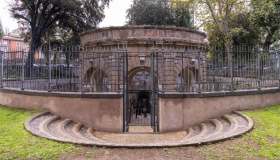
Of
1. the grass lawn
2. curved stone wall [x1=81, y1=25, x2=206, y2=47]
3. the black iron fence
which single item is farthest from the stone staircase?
curved stone wall [x1=81, y1=25, x2=206, y2=47]

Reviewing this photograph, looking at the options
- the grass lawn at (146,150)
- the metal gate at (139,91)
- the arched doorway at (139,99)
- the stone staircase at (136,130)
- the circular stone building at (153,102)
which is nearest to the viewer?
the grass lawn at (146,150)

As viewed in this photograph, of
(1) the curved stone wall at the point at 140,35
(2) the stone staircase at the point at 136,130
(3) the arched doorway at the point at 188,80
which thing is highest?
(1) the curved stone wall at the point at 140,35

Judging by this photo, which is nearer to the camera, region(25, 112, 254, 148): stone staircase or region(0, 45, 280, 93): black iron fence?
region(25, 112, 254, 148): stone staircase

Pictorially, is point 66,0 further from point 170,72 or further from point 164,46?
point 170,72

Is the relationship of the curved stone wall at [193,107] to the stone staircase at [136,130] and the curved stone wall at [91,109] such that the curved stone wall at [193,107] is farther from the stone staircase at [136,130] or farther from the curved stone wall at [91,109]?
the curved stone wall at [91,109]

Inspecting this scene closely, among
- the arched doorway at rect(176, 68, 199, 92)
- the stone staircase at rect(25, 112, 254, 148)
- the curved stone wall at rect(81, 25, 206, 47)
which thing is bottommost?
the stone staircase at rect(25, 112, 254, 148)

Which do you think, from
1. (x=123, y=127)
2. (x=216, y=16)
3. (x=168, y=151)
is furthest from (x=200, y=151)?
(x=216, y=16)

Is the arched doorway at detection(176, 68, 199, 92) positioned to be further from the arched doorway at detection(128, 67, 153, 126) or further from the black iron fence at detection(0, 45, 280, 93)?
the arched doorway at detection(128, 67, 153, 126)

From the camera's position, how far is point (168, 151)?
7.41 m

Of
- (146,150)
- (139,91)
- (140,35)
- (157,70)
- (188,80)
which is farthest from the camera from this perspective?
(139,91)

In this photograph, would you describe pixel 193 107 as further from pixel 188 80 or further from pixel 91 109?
pixel 91 109

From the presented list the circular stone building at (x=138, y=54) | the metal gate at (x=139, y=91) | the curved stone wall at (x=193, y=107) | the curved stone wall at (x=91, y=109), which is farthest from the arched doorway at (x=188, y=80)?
the curved stone wall at (x=91, y=109)

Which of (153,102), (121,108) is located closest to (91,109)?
(121,108)

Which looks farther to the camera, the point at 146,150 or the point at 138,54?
the point at 138,54
